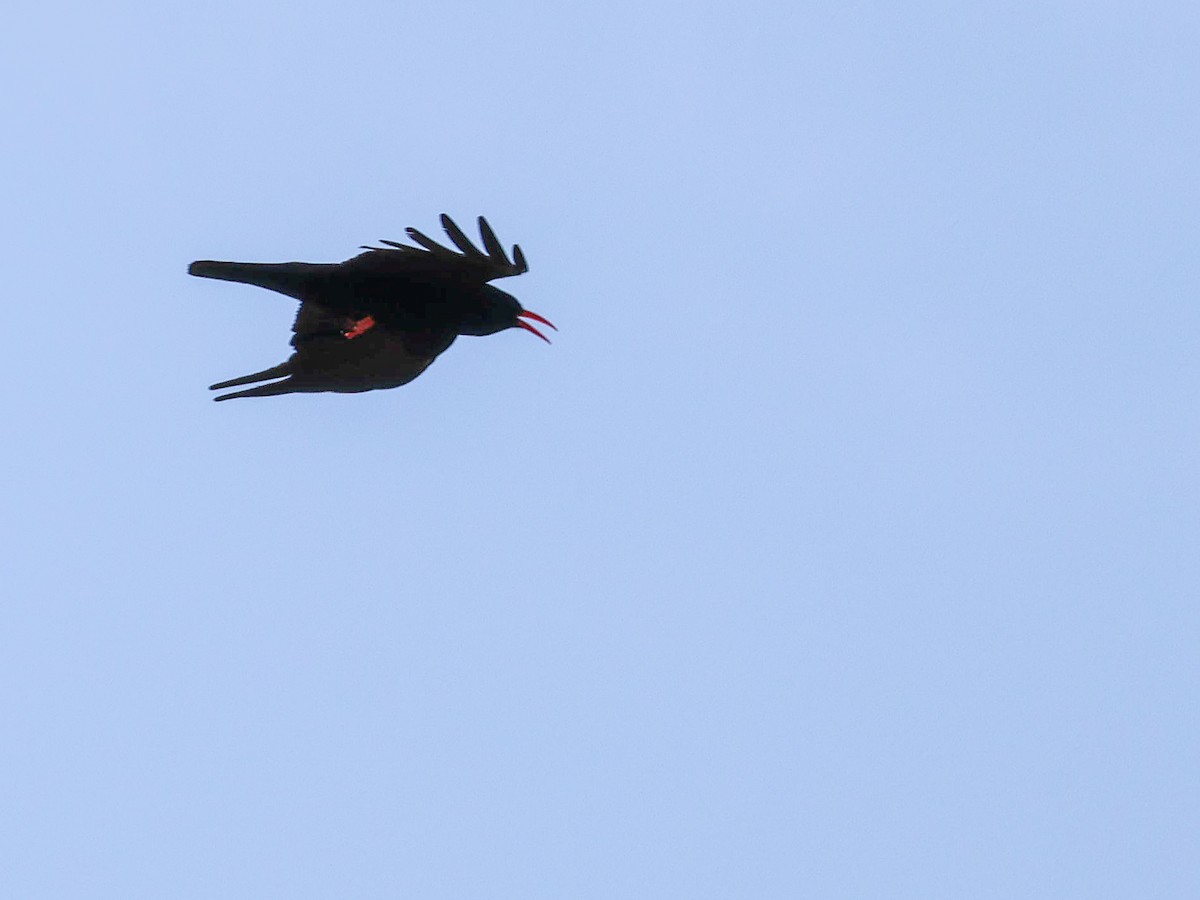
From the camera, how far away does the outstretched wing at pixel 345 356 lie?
65.2ft

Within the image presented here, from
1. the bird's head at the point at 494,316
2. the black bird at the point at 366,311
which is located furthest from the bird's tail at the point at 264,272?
the bird's head at the point at 494,316

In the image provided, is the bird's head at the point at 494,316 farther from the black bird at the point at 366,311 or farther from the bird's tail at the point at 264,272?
the bird's tail at the point at 264,272

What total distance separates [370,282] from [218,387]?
1.51 meters

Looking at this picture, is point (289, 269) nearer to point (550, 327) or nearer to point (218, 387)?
point (218, 387)

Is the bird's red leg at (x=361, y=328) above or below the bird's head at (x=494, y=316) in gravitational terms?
below

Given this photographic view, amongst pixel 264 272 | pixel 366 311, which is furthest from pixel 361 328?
pixel 264 272

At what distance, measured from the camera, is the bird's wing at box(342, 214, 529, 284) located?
754 inches

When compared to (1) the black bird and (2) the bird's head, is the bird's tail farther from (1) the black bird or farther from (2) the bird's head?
(2) the bird's head

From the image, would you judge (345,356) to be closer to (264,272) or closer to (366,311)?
(366,311)

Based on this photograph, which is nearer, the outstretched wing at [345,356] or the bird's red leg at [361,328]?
the outstretched wing at [345,356]

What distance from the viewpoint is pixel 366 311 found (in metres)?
20.2

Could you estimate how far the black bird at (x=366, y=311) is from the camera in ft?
65.0

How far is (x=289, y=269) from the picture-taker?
20.0 meters

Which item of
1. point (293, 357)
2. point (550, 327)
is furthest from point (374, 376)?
point (550, 327)
